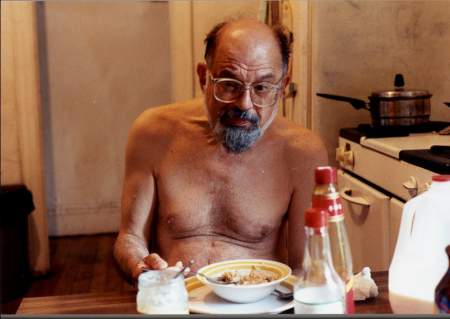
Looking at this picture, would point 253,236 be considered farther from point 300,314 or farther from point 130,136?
point 300,314

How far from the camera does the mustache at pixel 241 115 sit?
101 centimetres

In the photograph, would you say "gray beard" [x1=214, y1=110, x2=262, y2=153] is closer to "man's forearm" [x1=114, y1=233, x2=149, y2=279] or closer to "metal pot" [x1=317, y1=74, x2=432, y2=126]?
"man's forearm" [x1=114, y1=233, x2=149, y2=279]

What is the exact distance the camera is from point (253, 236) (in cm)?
114

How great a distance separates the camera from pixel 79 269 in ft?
8.00

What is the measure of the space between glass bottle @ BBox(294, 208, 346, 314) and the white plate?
0.13 metres

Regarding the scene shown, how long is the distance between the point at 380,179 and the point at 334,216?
1.06 meters

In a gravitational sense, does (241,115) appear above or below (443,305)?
above

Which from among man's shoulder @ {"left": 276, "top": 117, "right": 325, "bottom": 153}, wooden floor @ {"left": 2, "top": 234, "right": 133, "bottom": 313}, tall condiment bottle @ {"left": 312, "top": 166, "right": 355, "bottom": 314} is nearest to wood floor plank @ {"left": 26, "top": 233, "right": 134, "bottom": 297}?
wooden floor @ {"left": 2, "top": 234, "right": 133, "bottom": 313}

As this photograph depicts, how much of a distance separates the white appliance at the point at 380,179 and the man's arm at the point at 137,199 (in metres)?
0.57

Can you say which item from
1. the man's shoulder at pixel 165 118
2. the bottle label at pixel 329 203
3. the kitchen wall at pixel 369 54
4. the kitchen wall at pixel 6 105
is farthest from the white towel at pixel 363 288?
the kitchen wall at pixel 369 54

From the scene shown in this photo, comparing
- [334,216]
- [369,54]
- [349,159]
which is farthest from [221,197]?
[369,54]

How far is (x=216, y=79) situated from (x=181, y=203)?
26 centimetres

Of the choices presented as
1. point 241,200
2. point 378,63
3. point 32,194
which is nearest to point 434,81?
point 378,63

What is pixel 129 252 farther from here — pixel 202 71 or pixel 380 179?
pixel 380 179
